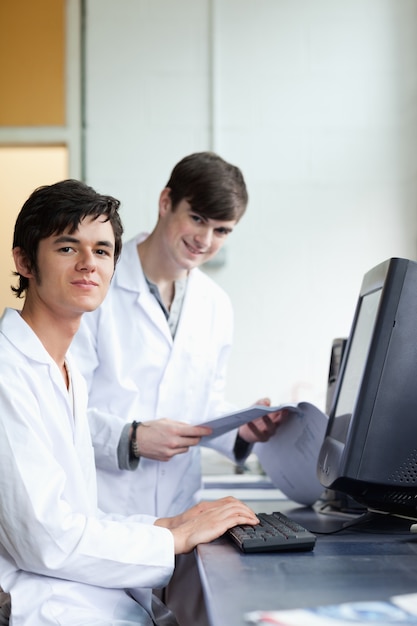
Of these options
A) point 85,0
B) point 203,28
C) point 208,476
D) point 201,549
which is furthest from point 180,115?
point 201,549

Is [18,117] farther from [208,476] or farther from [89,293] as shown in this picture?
[89,293]

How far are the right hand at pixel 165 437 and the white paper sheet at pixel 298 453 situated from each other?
0.19 meters

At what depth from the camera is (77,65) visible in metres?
3.43

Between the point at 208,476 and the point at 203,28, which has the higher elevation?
the point at 203,28

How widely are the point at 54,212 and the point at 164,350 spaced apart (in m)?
0.78

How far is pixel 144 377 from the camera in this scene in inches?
83.7

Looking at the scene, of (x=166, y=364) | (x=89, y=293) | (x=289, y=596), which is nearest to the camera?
(x=289, y=596)

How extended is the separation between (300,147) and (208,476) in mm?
1521

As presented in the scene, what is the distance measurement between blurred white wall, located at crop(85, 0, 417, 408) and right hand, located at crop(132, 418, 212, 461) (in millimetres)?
1497

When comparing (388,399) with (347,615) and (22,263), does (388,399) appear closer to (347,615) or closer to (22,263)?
(347,615)

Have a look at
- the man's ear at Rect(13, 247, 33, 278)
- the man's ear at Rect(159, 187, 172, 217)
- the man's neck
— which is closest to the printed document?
the man's neck

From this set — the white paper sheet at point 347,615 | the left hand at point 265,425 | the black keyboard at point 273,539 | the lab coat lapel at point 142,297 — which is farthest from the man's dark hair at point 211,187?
the white paper sheet at point 347,615

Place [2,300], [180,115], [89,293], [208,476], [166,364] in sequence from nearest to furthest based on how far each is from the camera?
[89,293] < [166,364] < [208,476] < [180,115] < [2,300]

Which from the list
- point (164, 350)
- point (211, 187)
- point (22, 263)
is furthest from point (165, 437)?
point (211, 187)
